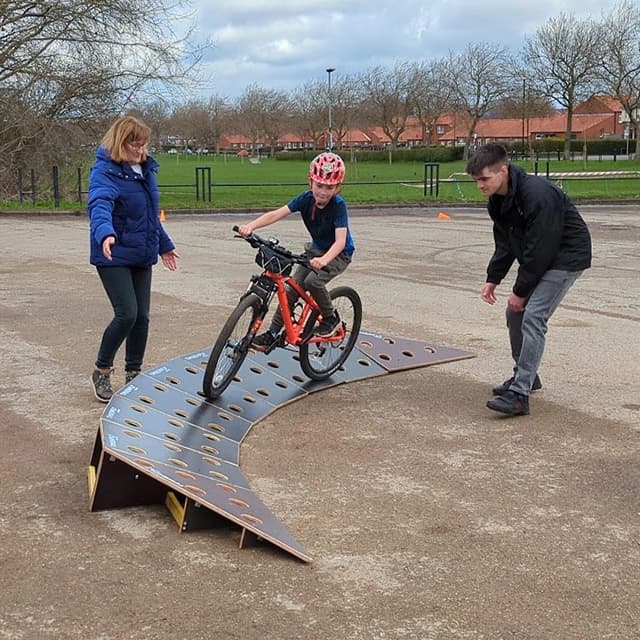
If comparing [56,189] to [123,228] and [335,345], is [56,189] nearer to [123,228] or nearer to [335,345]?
[335,345]

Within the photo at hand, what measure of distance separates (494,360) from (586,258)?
1.72 meters

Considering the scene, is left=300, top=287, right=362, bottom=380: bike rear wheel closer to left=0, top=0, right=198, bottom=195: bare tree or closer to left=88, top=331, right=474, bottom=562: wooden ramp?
left=88, top=331, right=474, bottom=562: wooden ramp

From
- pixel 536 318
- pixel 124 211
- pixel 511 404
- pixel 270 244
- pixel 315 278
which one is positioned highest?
pixel 124 211

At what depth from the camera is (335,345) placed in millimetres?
6680

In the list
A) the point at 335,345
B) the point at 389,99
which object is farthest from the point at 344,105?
the point at 335,345

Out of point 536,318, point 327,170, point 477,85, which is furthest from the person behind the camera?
point 477,85

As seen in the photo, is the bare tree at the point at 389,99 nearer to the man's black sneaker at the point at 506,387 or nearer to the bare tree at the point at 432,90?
the bare tree at the point at 432,90

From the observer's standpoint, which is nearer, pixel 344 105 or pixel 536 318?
pixel 536 318

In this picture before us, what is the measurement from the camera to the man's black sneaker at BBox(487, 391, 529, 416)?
18.4 feet

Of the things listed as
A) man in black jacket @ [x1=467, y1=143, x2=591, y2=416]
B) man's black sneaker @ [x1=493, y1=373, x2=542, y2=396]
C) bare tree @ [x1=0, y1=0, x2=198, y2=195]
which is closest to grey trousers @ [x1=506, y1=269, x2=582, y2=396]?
man in black jacket @ [x1=467, y1=143, x2=591, y2=416]

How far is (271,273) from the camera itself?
5754 millimetres

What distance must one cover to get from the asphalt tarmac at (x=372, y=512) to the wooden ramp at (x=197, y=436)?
85mm

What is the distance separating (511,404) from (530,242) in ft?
3.34

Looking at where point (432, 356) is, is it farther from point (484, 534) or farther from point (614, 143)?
point (614, 143)
